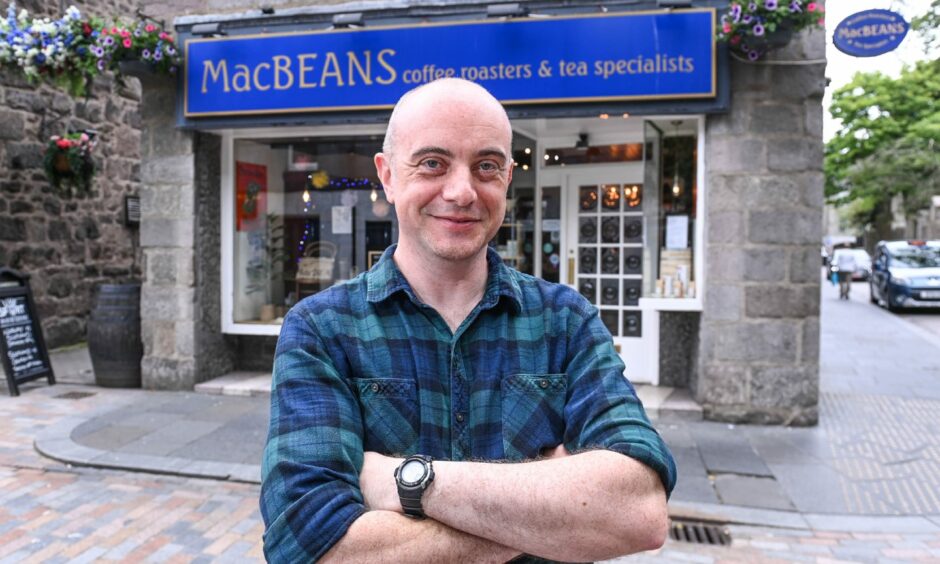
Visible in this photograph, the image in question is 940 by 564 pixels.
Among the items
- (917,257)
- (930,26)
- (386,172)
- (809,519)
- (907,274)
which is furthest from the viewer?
(917,257)

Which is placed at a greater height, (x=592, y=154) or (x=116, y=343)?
(x=592, y=154)

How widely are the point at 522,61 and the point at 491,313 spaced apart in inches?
211

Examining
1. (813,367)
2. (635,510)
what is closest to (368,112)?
(813,367)

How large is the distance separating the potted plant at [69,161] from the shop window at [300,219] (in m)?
3.62

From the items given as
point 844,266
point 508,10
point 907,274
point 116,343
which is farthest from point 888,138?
point 116,343

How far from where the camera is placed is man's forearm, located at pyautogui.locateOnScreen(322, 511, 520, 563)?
1330 millimetres

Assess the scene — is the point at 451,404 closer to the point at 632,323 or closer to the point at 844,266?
the point at 632,323

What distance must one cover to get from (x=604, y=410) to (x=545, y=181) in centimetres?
662

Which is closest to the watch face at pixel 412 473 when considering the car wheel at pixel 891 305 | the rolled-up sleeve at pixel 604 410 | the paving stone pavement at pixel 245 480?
the rolled-up sleeve at pixel 604 410

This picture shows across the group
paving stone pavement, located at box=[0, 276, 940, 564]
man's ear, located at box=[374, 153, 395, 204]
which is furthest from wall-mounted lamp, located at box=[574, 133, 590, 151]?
man's ear, located at box=[374, 153, 395, 204]

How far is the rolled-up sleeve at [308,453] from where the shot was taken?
1346mm

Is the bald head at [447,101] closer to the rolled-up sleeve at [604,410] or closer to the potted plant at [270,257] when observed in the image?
the rolled-up sleeve at [604,410]

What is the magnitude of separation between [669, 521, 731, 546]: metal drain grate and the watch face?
10.8ft

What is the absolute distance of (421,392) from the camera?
1.51 meters
